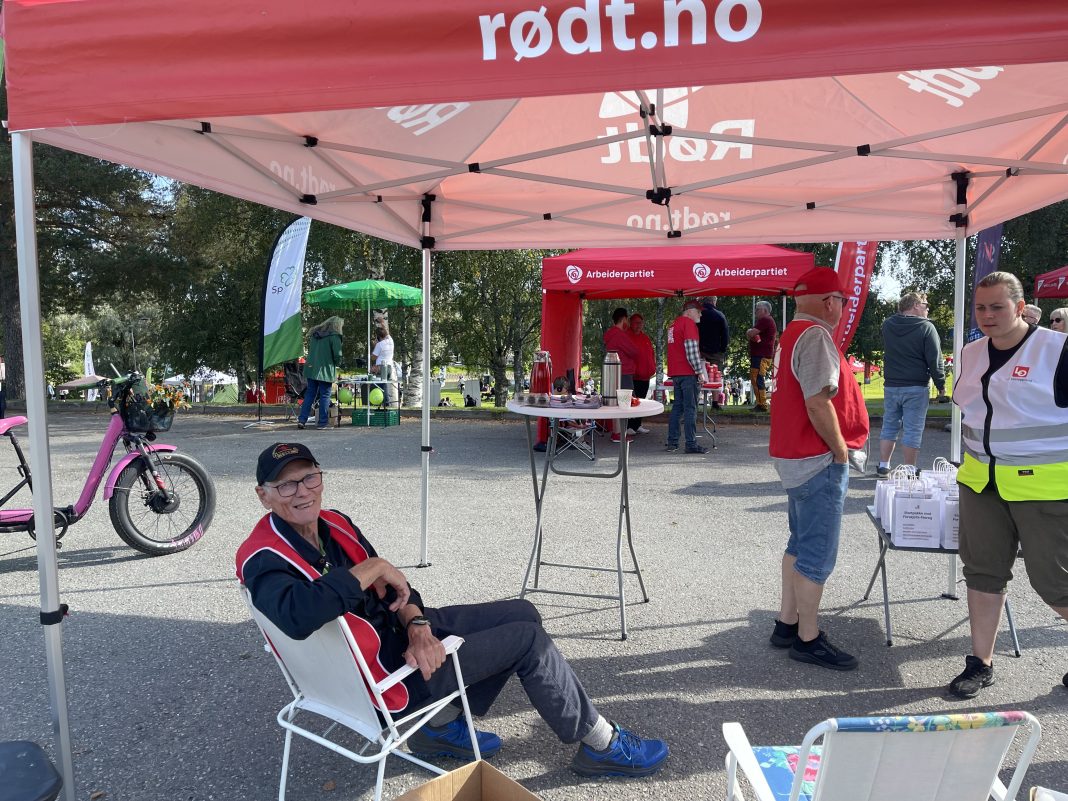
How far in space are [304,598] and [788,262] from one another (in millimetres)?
8705

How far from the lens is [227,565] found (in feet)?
16.8

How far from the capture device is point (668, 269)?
9508 millimetres

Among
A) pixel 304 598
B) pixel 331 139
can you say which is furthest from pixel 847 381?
pixel 331 139

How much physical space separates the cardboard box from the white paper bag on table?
2.39 metres

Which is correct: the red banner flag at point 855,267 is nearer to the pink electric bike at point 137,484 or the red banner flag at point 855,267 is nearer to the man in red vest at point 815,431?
the man in red vest at point 815,431

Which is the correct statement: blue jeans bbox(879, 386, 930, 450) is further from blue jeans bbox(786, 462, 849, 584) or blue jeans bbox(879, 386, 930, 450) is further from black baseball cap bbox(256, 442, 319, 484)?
black baseball cap bbox(256, 442, 319, 484)

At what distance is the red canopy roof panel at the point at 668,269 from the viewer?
9297 mm

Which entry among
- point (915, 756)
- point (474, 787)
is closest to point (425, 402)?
point (474, 787)

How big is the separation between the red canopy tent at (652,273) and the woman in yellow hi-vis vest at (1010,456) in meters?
6.29

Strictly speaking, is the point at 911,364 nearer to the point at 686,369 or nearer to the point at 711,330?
the point at 686,369

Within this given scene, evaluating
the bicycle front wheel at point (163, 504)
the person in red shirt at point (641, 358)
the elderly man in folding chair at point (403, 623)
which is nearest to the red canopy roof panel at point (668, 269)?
the person in red shirt at point (641, 358)

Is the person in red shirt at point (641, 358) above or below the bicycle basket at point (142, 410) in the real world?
above

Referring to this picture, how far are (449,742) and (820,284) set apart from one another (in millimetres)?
2428

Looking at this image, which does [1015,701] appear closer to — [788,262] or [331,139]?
[331,139]
